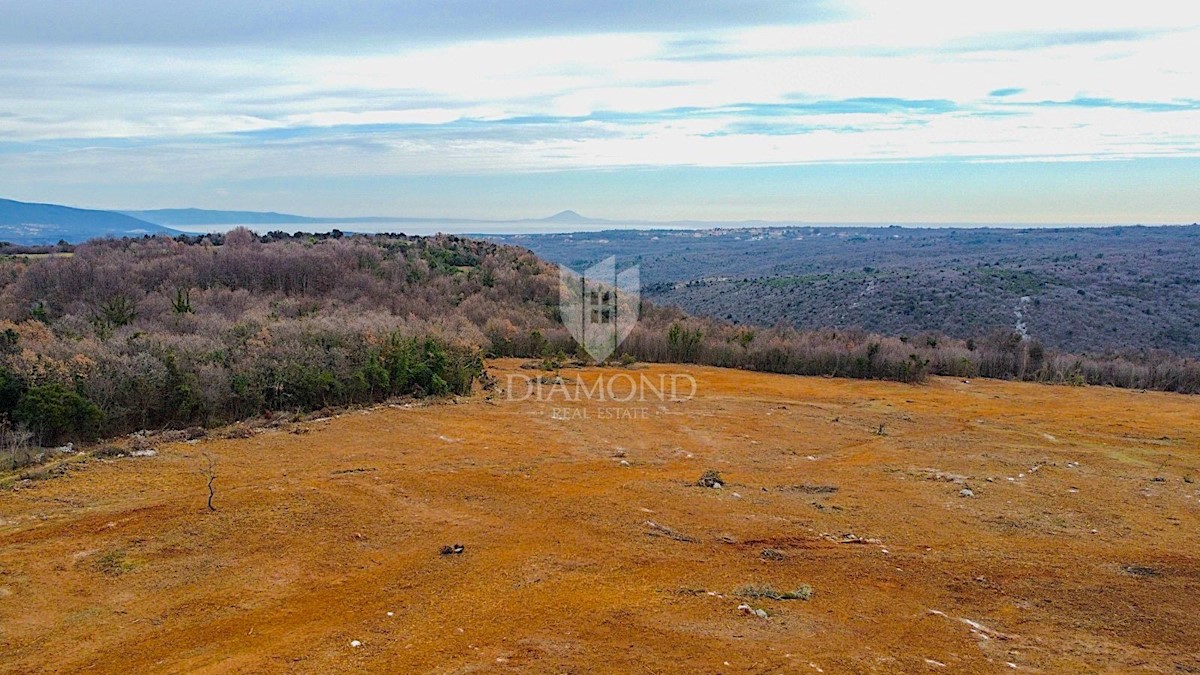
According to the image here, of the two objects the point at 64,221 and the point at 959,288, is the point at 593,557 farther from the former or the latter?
the point at 64,221

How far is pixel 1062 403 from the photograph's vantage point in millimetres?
18828

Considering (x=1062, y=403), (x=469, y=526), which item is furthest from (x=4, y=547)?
(x=1062, y=403)

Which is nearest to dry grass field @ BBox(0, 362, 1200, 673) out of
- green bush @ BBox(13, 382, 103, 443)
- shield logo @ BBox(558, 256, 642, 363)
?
green bush @ BBox(13, 382, 103, 443)

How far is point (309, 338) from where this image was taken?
14797 mm

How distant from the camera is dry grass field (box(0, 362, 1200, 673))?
17.1ft

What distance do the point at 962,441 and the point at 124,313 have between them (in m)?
18.7

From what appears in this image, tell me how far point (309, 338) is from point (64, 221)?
63960 millimetres

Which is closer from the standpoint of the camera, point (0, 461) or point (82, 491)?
point (82, 491)

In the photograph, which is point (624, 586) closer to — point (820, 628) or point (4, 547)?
point (820, 628)

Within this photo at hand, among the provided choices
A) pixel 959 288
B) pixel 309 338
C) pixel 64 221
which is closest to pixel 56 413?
pixel 309 338

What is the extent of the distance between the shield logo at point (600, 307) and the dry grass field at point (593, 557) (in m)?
13.0

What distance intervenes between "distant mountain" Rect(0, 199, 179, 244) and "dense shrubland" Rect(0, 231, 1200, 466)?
27.5 m

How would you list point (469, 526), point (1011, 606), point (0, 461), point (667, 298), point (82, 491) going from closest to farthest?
point (1011, 606) → point (469, 526) → point (82, 491) → point (0, 461) → point (667, 298)

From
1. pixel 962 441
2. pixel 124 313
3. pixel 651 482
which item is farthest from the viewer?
pixel 124 313
